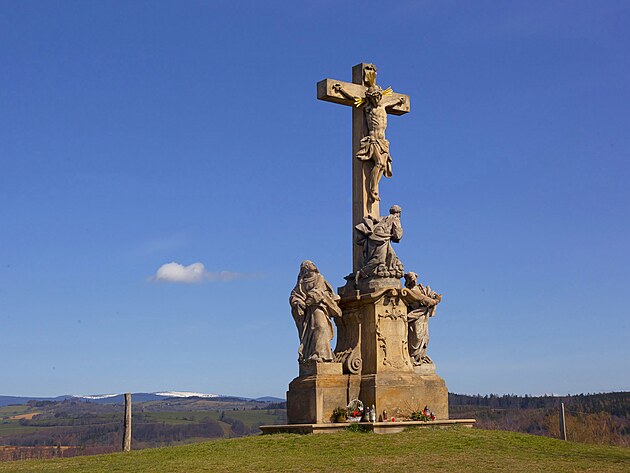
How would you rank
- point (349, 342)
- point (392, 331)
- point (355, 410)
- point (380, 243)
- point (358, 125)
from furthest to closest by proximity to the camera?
point (358, 125), point (349, 342), point (380, 243), point (392, 331), point (355, 410)

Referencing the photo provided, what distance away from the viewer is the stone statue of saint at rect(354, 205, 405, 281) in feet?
71.8

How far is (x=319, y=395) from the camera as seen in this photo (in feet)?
68.9

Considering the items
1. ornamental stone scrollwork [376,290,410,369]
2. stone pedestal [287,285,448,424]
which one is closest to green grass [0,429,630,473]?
stone pedestal [287,285,448,424]

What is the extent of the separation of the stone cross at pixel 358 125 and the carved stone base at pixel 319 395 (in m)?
2.70

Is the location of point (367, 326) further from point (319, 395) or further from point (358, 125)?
point (358, 125)

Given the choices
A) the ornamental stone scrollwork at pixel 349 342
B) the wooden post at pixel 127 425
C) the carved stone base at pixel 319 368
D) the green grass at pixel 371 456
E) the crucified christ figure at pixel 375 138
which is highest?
the crucified christ figure at pixel 375 138

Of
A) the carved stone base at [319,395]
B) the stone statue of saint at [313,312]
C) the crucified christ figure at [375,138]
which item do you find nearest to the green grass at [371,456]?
the carved stone base at [319,395]

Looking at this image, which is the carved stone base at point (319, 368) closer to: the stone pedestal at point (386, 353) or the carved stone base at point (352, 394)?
the carved stone base at point (352, 394)

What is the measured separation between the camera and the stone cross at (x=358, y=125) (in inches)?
907

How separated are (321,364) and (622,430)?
51.1 feet

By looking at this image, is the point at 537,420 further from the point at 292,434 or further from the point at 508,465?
the point at 508,465

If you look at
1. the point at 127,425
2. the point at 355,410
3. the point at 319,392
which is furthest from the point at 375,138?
the point at 127,425

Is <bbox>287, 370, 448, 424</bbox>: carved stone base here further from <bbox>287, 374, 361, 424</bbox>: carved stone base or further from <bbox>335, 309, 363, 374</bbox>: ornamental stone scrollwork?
<bbox>335, 309, 363, 374</bbox>: ornamental stone scrollwork

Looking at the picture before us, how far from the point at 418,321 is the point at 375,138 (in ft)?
14.3
